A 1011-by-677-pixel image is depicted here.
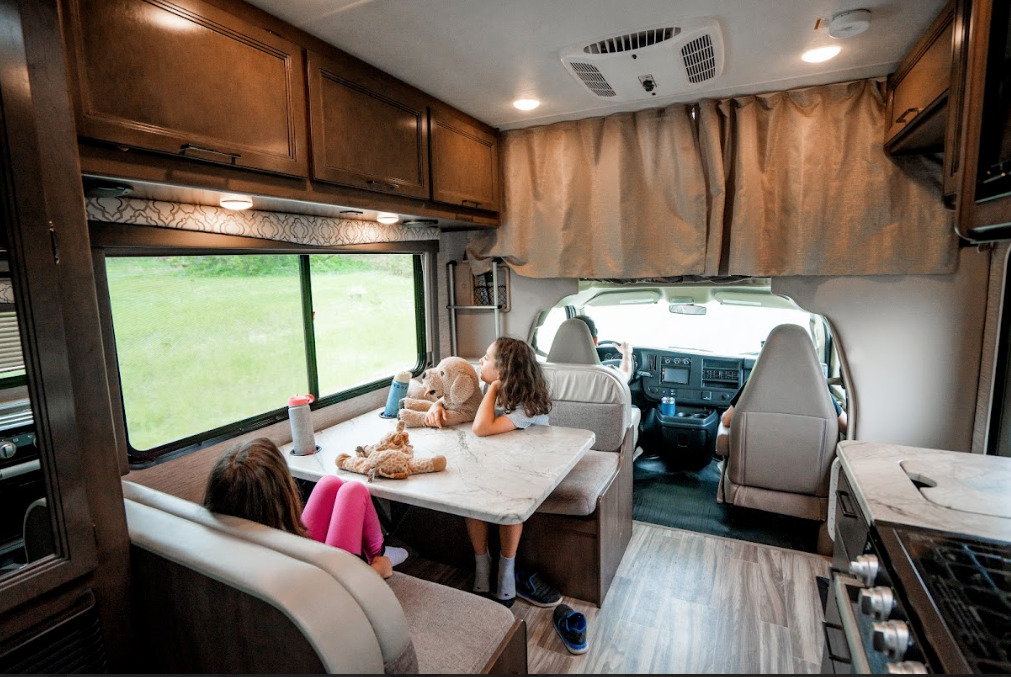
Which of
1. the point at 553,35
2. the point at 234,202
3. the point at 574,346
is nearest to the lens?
the point at 553,35

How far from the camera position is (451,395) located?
2.32m

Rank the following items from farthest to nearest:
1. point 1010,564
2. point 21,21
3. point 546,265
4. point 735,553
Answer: point 546,265 → point 735,553 → point 1010,564 → point 21,21

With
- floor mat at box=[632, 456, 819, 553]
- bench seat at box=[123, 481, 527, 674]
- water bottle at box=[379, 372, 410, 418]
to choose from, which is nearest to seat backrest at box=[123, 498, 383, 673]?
bench seat at box=[123, 481, 527, 674]

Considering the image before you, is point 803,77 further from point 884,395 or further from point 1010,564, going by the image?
point 1010,564

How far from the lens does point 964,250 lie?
206 centimetres

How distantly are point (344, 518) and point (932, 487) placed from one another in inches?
66.2

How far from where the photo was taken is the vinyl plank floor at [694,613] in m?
1.80

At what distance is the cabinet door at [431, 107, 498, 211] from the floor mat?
2.07 metres

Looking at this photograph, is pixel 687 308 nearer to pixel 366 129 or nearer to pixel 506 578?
pixel 506 578

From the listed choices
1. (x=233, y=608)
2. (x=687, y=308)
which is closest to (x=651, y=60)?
(x=233, y=608)

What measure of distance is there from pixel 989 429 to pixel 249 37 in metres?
3.01

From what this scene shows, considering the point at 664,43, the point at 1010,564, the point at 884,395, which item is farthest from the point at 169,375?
the point at 884,395

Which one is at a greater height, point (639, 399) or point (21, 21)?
point (21, 21)

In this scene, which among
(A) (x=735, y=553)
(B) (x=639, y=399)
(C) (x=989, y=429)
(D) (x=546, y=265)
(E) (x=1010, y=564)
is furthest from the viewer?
(B) (x=639, y=399)
